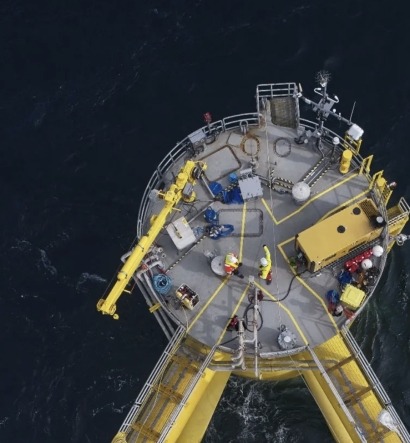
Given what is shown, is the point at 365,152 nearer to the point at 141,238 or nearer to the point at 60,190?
the point at 141,238

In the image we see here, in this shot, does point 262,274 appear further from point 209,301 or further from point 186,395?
point 186,395

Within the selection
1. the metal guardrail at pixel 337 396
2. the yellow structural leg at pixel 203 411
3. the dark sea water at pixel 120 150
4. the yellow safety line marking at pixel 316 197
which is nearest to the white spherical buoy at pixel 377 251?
the yellow safety line marking at pixel 316 197

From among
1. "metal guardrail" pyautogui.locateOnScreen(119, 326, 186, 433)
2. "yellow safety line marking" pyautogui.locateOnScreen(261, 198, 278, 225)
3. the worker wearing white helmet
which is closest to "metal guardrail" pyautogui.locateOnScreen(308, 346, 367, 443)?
the worker wearing white helmet

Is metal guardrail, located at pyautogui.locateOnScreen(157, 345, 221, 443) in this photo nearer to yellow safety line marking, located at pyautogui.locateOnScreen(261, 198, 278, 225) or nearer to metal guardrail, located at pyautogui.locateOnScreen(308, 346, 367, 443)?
metal guardrail, located at pyautogui.locateOnScreen(308, 346, 367, 443)

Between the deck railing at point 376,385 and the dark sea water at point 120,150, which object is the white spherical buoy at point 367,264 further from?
the dark sea water at point 120,150

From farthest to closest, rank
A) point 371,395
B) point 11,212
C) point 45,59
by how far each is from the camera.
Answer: point 45,59 → point 11,212 → point 371,395

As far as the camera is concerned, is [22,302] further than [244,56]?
No

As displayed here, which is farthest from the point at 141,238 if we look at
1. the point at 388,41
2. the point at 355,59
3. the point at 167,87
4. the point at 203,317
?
the point at 388,41

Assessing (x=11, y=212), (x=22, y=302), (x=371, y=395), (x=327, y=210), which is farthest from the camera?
(x=11, y=212)
